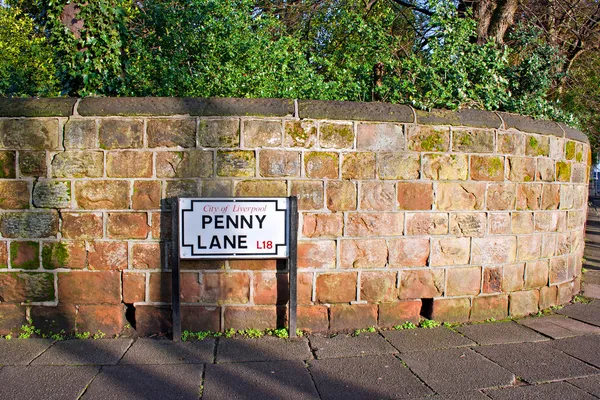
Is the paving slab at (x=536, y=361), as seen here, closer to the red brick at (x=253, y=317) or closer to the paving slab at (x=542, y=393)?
the paving slab at (x=542, y=393)

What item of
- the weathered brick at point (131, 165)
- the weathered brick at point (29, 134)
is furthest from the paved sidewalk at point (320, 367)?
the weathered brick at point (29, 134)

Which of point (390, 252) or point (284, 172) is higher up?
point (284, 172)

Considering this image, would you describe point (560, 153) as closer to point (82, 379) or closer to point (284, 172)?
point (284, 172)

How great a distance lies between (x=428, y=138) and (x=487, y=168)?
0.68 metres

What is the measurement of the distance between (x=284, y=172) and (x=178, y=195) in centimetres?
91

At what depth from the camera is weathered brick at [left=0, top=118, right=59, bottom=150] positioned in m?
4.02

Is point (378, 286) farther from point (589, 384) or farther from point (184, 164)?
point (184, 164)

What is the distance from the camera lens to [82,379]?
320cm

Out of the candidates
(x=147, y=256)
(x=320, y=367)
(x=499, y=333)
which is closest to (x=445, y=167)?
(x=499, y=333)

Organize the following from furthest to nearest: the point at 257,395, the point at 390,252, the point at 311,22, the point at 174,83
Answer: the point at 311,22
the point at 174,83
the point at 390,252
the point at 257,395

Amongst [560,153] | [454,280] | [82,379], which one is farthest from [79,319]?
[560,153]

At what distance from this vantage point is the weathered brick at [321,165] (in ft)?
13.6

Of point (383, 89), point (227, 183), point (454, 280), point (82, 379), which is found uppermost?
point (383, 89)

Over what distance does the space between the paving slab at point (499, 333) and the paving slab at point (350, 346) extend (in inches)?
32.2
